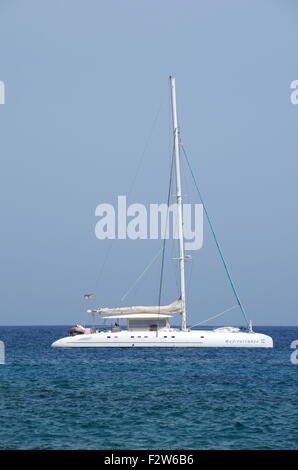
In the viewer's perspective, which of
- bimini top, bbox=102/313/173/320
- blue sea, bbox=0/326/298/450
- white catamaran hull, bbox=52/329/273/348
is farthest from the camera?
bimini top, bbox=102/313/173/320

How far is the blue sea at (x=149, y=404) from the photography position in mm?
25906

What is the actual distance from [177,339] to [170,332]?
0.95 meters

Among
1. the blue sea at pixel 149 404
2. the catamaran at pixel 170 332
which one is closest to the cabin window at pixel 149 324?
the catamaran at pixel 170 332

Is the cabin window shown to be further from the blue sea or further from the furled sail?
the blue sea

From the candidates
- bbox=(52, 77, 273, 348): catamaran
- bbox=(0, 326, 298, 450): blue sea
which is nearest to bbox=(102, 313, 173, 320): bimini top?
bbox=(52, 77, 273, 348): catamaran

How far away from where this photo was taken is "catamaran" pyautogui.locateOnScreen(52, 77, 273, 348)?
209 ft

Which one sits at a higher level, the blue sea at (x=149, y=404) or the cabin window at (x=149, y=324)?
the cabin window at (x=149, y=324)

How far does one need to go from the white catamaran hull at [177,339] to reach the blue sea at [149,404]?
8045 millimetres

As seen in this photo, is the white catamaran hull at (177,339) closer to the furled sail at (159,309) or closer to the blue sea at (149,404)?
the furled sail at (159,309)

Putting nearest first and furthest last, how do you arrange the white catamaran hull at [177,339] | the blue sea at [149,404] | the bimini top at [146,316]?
the blue sea at [149,404], the white catamaran hull at [177,339], the bimini top at [146,316]

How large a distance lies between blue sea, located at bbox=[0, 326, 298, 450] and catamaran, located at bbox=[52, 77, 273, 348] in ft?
27.0

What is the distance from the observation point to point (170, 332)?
211ft

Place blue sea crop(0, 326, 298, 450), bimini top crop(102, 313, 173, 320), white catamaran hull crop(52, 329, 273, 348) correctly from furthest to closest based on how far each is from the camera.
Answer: bimini top crop(102, 313, 173, 320)
white catamaran hull crop(52, 329, 273, 348)
blue sea crop(0, 326, 298, 450)
